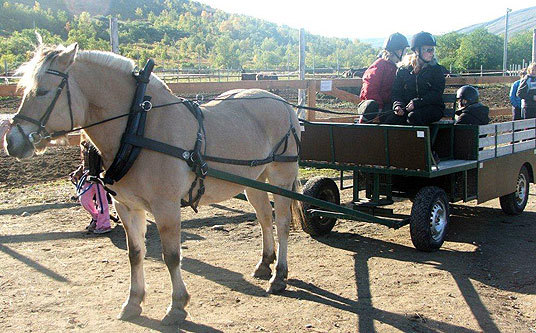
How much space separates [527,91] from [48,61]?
377 inches

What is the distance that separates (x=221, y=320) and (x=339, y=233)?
2860 millimetres

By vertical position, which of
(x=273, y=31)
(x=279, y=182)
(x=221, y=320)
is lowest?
(x=221, y=320)

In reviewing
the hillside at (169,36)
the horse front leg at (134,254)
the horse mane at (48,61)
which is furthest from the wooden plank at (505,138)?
the hillside at (169,36)

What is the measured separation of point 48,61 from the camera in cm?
355

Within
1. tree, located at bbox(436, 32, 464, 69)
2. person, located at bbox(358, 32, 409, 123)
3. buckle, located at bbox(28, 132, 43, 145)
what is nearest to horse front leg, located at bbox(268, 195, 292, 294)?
person, located at bbox(358, 32, 409, 123)

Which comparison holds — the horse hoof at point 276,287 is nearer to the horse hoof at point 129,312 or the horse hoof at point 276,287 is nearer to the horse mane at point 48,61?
the horse hoof at point 129,312

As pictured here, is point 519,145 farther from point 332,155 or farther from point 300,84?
point 300,84

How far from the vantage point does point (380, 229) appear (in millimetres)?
6840

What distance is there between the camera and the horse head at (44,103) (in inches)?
136

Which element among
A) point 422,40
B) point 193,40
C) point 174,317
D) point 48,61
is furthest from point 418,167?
point 193,40

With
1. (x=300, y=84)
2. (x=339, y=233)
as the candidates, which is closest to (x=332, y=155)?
(x=339, y=233)

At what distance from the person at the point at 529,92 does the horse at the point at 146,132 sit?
754cm

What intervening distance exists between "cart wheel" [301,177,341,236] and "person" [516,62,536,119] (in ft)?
19.5

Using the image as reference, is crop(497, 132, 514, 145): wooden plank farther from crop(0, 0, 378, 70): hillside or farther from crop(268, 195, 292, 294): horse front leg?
crop(0, 0, 378, 70): hillside
